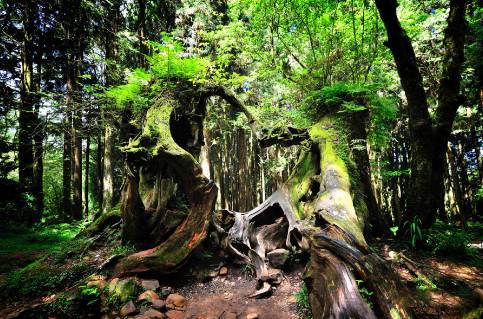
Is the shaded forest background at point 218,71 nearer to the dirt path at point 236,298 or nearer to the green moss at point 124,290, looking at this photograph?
the green moss at point 124,290

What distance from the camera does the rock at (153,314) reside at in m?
3.68

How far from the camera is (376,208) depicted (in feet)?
21.8

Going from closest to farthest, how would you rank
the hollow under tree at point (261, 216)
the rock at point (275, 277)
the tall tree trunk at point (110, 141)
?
the hollow under tree at point (261, 216)
the rock at point (275, 277)
the tall tree trunk at point (110, 141)

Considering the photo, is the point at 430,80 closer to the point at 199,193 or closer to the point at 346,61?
the point at 346,61

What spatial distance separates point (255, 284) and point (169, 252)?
177 centimetres

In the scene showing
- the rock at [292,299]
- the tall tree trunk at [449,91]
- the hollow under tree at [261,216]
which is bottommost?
the rock at [292,299]

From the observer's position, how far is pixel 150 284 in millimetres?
4547

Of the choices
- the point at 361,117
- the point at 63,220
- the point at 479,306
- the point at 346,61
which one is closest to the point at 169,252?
the point at 479,306

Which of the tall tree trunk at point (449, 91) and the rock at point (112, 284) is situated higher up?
the tall tree trunk at point (449, 91)

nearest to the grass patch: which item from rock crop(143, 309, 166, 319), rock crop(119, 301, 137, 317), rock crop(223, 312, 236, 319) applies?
rock crop(119, 301, 137, 317)

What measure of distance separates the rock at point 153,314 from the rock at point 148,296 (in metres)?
0.29

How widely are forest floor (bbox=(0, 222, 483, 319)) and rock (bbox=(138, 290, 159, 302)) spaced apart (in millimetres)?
389

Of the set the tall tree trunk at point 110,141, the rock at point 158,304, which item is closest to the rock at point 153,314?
the rock at point 158,304

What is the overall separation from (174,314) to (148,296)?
541 mm
